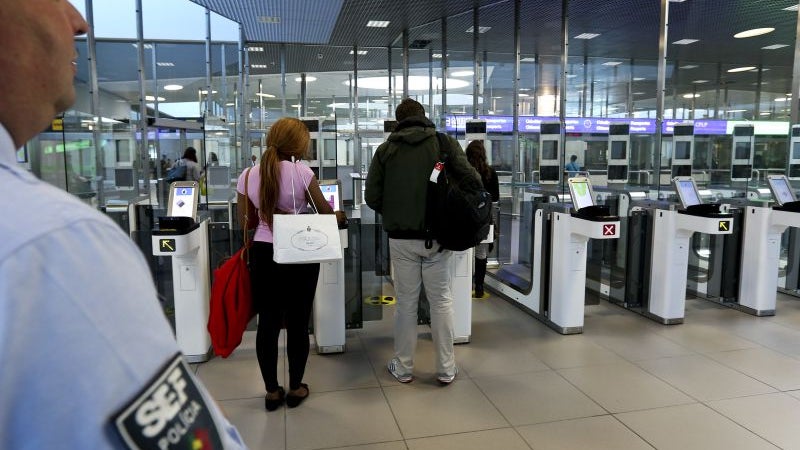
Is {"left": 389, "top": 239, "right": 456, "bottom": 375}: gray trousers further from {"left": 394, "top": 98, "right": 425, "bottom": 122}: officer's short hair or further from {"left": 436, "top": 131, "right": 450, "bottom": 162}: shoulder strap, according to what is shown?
{"left": 394, "top": 98, "right": 425, "bottom": 122}: officer's short hair

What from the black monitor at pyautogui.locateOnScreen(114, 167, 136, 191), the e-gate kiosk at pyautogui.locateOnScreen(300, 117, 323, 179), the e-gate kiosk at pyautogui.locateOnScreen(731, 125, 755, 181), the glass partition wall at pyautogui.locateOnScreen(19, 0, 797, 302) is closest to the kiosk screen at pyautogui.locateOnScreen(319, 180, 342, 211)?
the glass partition wall at pyautogui.locateOnScreen(19, 0, 797, 302)

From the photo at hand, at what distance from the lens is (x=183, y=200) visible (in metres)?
3.68

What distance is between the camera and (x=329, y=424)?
2.83 m

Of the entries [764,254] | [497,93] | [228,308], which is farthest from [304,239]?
[497,93]

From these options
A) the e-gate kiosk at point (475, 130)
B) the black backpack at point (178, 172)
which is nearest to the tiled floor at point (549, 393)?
the black backpack at point (178, 172)

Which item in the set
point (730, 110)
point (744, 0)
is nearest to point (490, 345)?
point (744, 0)

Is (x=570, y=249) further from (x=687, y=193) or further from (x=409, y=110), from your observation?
(x=409, y=110)

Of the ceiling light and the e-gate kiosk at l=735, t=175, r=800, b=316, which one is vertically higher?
the ceiling light

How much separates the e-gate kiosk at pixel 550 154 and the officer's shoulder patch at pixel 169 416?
6.95 metres

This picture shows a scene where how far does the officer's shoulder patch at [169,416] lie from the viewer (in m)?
0.43

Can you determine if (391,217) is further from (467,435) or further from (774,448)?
(774,448)

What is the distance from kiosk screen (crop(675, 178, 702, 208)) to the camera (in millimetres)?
4594

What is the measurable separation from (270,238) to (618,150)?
6650mm

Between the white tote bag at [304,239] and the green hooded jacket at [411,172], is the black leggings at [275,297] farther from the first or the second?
the green hooded jacket at [411,172]
